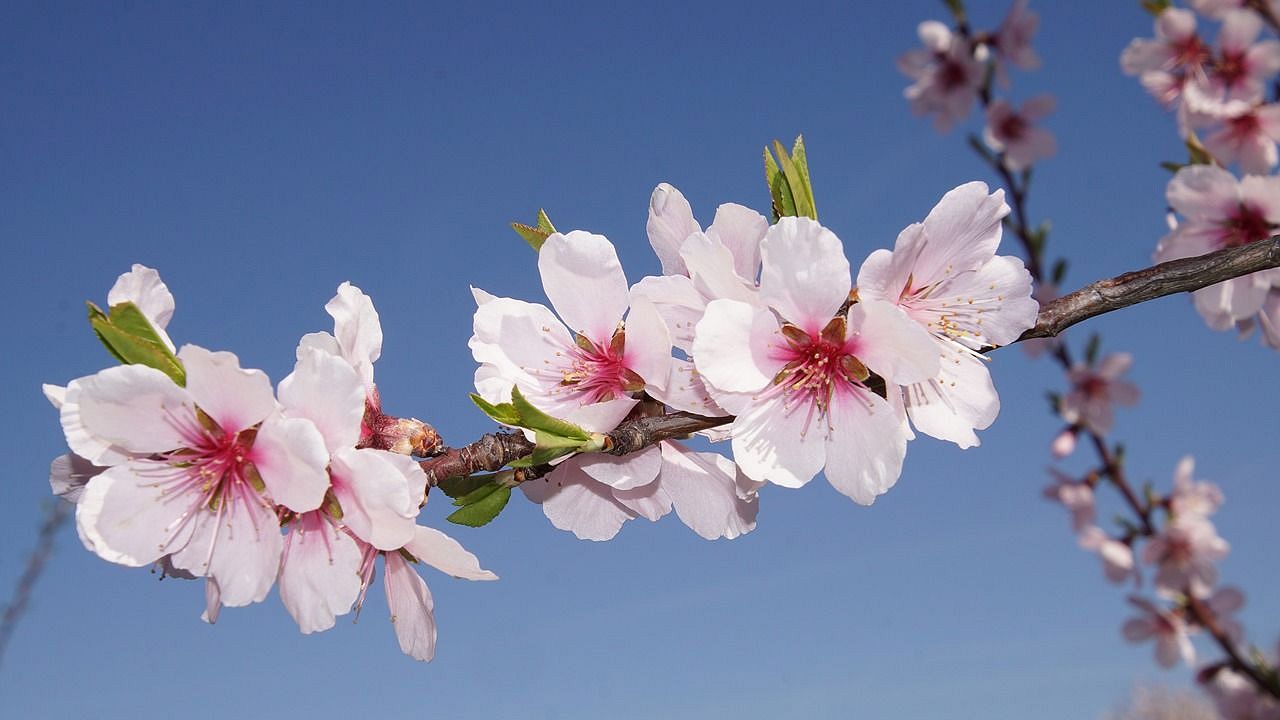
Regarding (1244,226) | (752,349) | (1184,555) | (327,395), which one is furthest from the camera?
(1184,555)

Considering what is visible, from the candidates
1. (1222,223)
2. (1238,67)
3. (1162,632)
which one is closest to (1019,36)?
(1238,67)

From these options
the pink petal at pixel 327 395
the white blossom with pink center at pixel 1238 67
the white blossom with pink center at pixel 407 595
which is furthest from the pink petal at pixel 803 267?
the white blossom with pink center at pixel 1238 67

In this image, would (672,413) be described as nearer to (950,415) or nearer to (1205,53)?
(950,415)

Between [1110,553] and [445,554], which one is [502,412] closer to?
[445,554]

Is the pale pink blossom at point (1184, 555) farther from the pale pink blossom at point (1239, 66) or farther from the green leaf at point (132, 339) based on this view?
the green leaf at point (132, 339)

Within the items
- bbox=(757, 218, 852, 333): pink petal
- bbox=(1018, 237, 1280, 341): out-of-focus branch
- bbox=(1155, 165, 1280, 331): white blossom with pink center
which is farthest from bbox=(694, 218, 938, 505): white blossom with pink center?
bbox=(1155, 165, 1280, 331): white blossom with pink center

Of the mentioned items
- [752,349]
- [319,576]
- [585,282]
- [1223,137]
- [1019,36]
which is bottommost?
[319,576]

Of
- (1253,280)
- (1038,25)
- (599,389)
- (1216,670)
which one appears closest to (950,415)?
(599,389)
